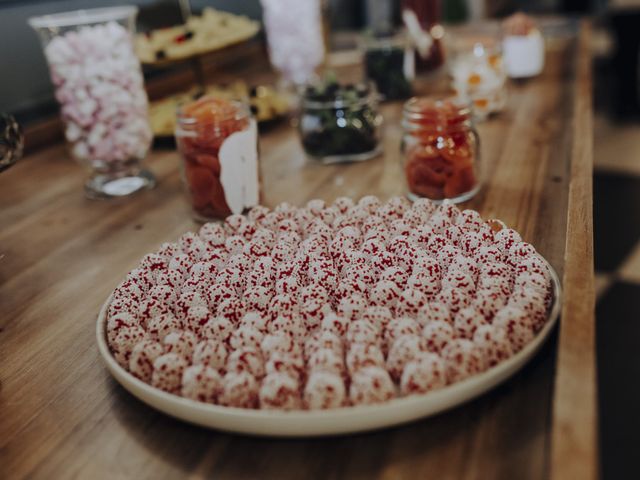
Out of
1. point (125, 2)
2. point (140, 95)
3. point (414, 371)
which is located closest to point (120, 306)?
point (414, 371)

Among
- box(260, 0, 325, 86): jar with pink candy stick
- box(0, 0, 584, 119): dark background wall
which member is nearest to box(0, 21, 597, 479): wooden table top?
box(0, 0, 584, 119): dark background wall

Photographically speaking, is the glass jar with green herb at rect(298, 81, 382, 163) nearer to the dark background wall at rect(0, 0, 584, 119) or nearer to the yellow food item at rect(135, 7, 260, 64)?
the yellow food item at rect(135, 7, 260, 64)

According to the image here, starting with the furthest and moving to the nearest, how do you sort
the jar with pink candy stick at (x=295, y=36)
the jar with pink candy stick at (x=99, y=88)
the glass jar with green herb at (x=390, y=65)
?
the jar with pink candy stick at (x=295, y=36), the glass jar with green herb at (x=390, y=65), the jar with pink candy stick at (x=99, y=88)

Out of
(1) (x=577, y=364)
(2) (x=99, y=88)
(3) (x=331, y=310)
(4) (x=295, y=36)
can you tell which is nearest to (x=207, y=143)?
(2) (x=99, y=88)

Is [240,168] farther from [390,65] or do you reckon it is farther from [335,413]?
[390,65]

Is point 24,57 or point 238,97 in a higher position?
point 24,57

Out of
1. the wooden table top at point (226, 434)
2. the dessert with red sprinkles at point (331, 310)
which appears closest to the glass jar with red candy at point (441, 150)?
the wooden table top at point (226, 434)

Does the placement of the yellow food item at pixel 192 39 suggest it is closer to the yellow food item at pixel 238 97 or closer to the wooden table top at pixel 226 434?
the yellow food item at pixel 238 97
